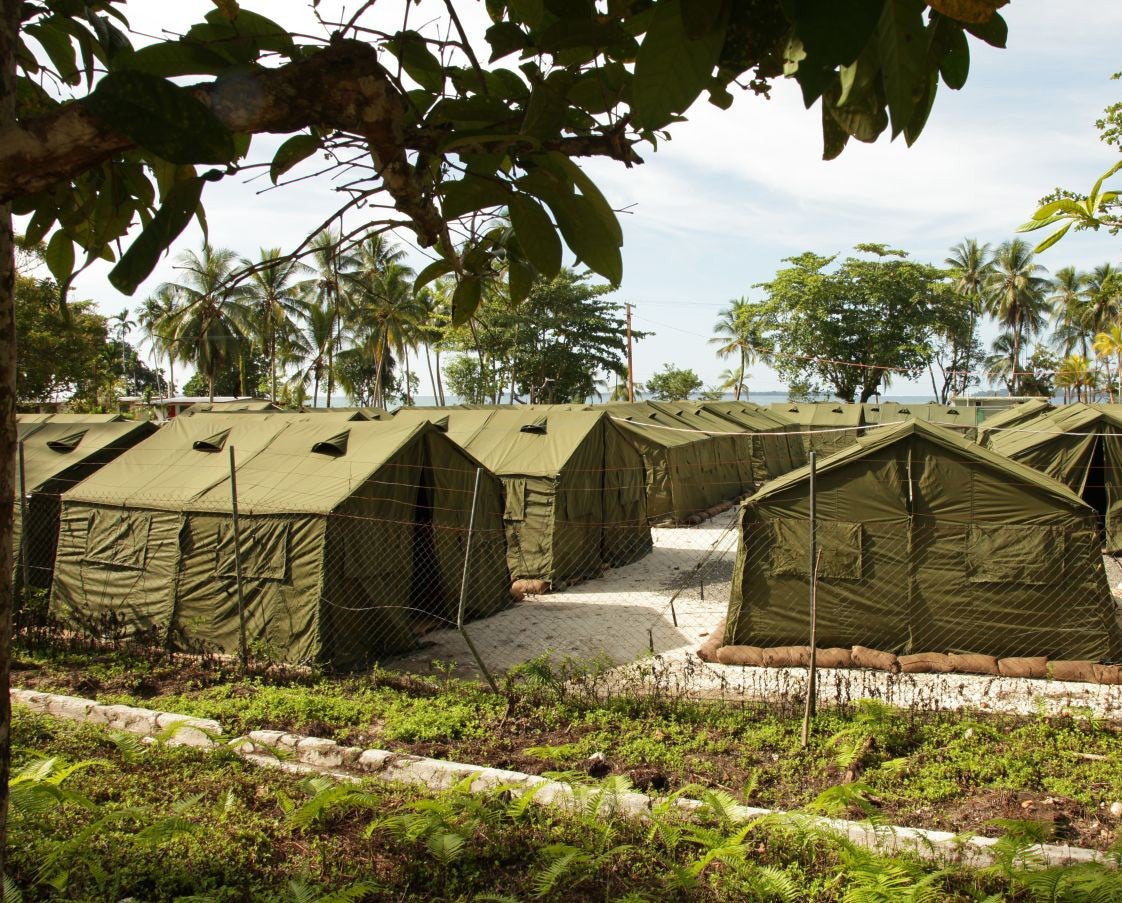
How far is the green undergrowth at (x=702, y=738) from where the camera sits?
4.75 meters

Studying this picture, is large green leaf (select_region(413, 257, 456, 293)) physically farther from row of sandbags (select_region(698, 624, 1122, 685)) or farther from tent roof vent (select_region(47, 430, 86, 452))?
tent roof vent (select_region(47, 430, 86, 452))

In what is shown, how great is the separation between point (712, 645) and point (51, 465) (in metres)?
8.28

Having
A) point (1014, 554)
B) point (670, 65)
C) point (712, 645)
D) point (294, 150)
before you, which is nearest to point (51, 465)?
point (712, 645)

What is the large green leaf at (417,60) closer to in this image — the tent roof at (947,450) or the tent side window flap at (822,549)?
the tent roof at (947,450)

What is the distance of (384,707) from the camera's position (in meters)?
6.22

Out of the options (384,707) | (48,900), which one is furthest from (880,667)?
(48,900)

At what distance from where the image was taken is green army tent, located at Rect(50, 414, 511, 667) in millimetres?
7508

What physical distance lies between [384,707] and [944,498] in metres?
5.59

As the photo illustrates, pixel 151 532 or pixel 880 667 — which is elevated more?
pixel 151 532

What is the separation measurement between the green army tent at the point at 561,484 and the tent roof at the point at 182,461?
293 centimetres

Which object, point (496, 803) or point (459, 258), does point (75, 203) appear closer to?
point (459, 258)

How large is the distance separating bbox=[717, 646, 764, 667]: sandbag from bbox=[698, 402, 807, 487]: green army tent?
12.9 meters

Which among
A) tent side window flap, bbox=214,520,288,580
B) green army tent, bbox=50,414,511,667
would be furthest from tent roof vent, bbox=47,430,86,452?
tent side window flap, bbox=214,520,288,580

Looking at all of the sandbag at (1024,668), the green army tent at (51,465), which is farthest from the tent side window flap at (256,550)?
the sandbag at (1024,668)
